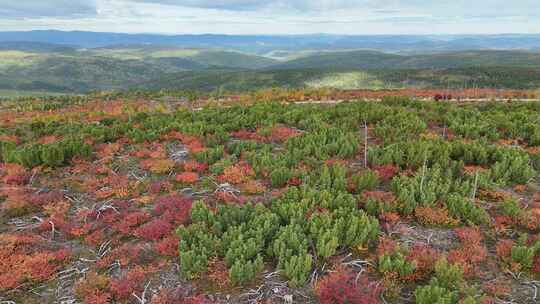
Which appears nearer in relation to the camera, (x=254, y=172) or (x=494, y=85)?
(x=254, y=172)

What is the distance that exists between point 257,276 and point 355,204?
3103mm

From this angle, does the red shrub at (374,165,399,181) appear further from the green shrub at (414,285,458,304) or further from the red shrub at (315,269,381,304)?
the green shrub at (414,285,458,304)

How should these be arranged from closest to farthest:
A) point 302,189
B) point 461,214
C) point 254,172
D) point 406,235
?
point 406,235, point 461,214, point 302,189, point 254,172

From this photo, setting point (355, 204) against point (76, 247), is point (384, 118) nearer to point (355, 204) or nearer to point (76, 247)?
point (355, 204)

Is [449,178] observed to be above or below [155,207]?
above

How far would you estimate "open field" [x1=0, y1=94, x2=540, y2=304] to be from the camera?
20.6ft

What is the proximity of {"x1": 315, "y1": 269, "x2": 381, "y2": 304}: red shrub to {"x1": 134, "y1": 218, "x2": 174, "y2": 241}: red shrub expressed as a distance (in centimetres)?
368

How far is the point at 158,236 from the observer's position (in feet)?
25.6

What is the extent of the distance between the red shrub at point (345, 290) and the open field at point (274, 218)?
0.09 ft

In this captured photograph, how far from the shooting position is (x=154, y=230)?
789cm

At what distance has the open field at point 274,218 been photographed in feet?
20.6

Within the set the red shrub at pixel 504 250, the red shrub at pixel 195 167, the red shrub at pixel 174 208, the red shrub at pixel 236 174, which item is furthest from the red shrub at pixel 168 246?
the red shrub at pixel 504 250

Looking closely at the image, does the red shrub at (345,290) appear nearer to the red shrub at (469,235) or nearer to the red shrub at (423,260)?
the red shrub at (423,260)

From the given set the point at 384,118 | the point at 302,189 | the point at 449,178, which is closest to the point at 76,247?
the point at 302,189
